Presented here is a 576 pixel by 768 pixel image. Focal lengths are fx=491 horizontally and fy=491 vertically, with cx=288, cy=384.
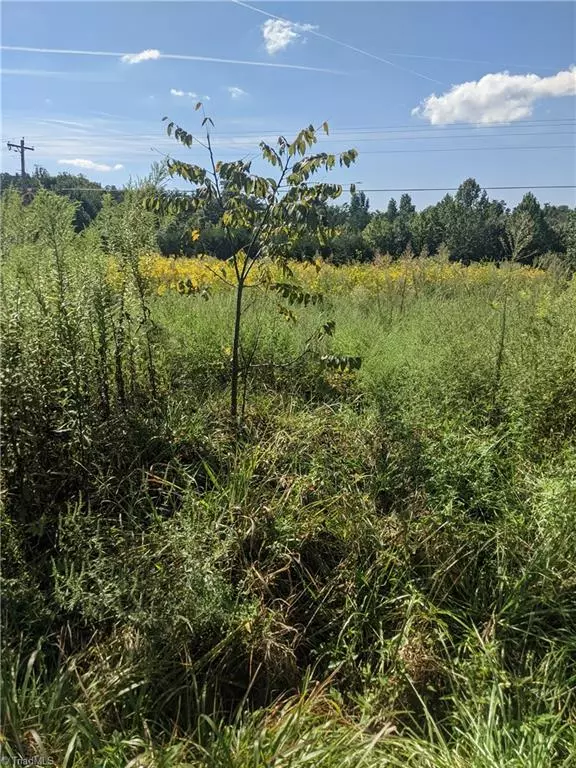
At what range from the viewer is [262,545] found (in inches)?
97.6

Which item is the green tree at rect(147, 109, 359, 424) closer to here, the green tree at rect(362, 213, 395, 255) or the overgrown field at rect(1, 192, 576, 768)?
the overgrown field at rect(1, 192, 576, 768)

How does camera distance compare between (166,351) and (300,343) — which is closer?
(166,351)

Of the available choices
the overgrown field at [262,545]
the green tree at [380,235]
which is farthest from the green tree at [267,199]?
the green tree at [380,235]

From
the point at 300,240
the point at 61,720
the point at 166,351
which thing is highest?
the point at 300,240

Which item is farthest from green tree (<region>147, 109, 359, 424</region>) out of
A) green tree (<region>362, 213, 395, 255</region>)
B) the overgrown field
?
green tree (<region>362, 213, 395, 255</region>)

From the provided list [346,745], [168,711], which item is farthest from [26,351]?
[346,745]

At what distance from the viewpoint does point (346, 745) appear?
1715 millimetres

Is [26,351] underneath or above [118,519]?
above

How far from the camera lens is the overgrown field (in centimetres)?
182

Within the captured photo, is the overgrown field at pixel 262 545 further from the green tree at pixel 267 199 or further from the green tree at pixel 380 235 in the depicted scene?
the green tree at pixel 380 235

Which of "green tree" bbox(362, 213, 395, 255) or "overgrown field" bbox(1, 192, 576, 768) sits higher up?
"green tree" bbox(362, 213, 395, 255)

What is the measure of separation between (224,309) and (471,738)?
3937mm

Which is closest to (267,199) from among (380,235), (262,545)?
(262,545)

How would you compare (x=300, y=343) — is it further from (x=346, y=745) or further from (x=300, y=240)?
(x=346, y=745)
